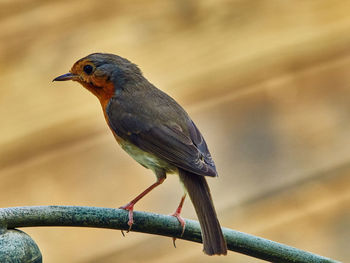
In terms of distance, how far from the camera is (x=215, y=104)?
7.75 feet

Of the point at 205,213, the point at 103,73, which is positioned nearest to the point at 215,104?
the point at 103,73

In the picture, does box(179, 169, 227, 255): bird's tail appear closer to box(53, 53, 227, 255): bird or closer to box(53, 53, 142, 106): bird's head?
box(53, 53, 227, 255): bird

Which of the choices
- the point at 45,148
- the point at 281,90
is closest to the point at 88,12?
the point at 45,148

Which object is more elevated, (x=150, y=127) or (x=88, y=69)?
(x=88, y=69)

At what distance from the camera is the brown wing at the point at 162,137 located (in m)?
1.64

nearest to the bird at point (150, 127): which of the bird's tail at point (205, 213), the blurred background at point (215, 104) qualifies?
the bird's tail at point (205, 213)

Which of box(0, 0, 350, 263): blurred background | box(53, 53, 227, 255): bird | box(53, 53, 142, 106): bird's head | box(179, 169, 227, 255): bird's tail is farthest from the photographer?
box(0, 0, 350, 263): blurred background

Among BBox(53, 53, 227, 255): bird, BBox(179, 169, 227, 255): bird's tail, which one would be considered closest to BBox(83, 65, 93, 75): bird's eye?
BBox(53, 53, 227, 255): bird

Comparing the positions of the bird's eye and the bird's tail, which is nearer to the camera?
the bird's tail

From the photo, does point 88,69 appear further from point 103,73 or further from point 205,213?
point 205,213

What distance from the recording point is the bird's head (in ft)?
6.07

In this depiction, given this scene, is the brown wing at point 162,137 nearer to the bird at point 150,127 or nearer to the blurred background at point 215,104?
the bird at point 150,127

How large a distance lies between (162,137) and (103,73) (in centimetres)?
27

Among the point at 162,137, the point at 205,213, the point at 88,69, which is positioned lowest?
the point at 205,213
